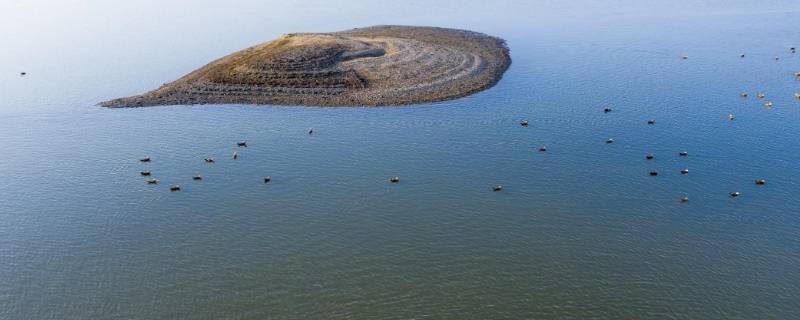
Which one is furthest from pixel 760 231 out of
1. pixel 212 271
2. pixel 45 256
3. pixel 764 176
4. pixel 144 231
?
pixel 45 256

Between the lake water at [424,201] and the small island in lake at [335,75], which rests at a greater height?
the small island in lake at [335,75]

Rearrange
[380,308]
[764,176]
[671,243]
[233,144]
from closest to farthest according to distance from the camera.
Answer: [380,308], [671,243], [764,176], [233,144]

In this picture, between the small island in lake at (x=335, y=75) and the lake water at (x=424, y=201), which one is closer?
the lake water at (x=424, y=201)

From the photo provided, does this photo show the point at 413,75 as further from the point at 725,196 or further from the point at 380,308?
the point at 380,308

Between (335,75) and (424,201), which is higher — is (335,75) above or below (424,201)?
above

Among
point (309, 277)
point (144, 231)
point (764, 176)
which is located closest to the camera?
point (309, 277)
